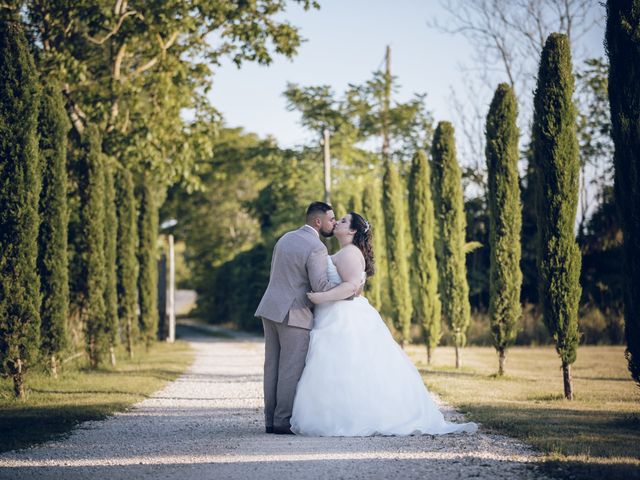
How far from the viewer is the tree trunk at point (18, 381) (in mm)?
10930

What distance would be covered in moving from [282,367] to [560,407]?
14.1 ft

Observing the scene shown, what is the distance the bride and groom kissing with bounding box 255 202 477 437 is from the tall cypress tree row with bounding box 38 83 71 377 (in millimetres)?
6052

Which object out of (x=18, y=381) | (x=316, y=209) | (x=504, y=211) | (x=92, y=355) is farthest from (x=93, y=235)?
(x=316, y=209)

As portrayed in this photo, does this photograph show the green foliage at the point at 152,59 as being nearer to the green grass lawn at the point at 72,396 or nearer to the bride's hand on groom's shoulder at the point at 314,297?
the green grass lawn at the point at 72,396

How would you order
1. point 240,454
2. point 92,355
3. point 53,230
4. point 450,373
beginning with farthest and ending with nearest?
point 92,355 < point 450,373 < point 53,230 < point 240,454

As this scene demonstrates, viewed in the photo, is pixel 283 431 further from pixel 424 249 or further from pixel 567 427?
pixel 424 249

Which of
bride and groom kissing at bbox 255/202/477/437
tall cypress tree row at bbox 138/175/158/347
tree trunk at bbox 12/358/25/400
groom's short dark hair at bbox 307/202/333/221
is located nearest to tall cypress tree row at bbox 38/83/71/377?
tree trunk at bbox 12/358/25/400

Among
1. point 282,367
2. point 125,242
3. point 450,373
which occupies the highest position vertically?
point 125,242

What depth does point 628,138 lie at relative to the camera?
325 inches

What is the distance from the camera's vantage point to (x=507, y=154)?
14.3 metres

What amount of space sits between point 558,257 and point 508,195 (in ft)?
9.98

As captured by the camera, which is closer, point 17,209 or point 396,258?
point 17,209

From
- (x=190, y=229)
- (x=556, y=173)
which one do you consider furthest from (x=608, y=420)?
(x=190, y=229)

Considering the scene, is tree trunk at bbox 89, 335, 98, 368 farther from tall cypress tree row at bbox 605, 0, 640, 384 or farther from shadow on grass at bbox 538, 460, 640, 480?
shadow on grass at bbox 538, 460, 640, 480
